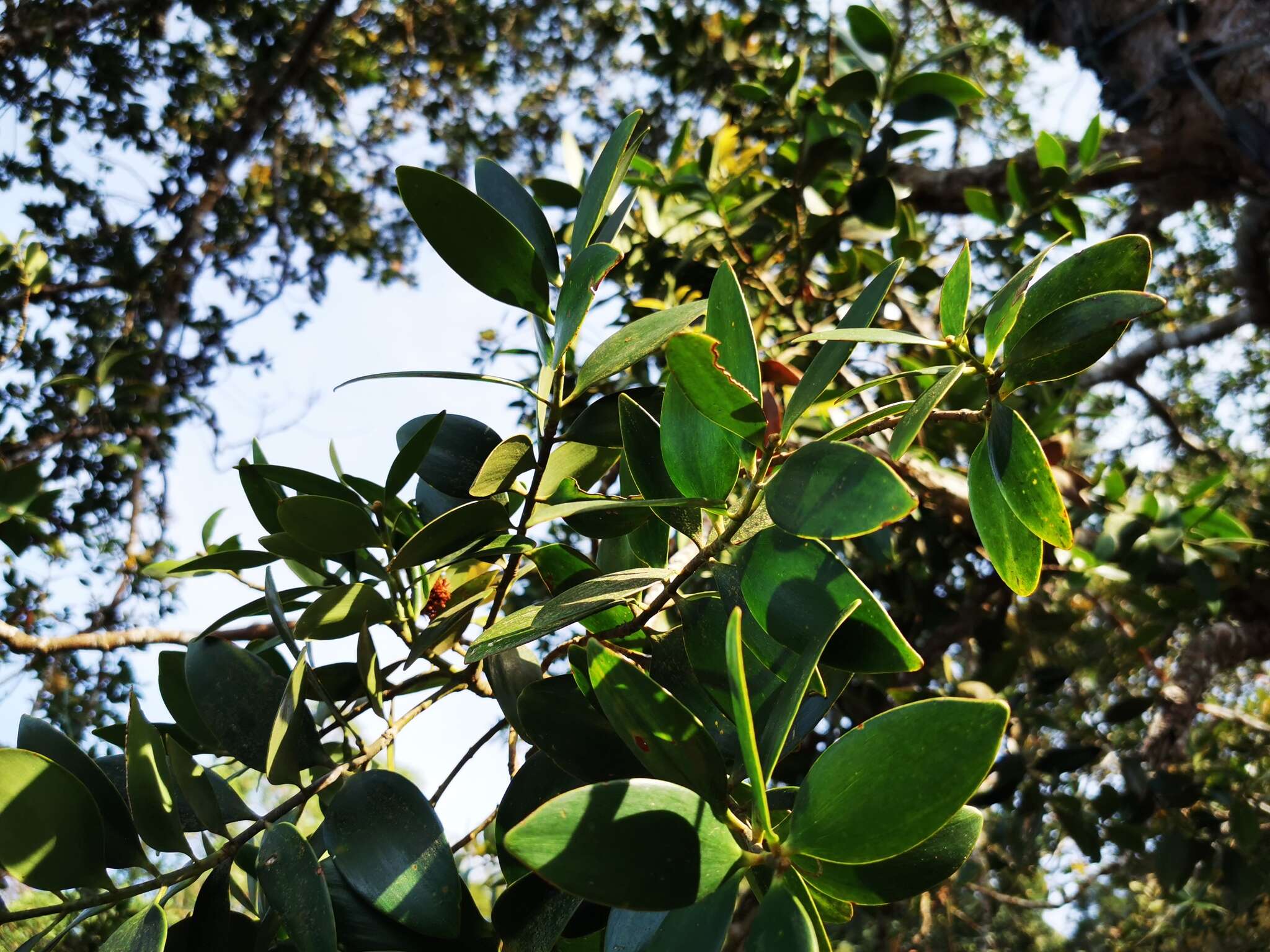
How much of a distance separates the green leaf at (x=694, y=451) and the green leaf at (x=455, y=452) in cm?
14

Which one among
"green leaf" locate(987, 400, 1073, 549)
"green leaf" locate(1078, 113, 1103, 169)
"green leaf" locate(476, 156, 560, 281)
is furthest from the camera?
"green leaf" locate(1078, 113, 1103, 169)

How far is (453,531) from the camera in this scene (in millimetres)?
424

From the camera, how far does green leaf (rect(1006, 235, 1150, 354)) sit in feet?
1.15

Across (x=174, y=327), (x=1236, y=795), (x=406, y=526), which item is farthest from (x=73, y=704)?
(x=1236, y=795)

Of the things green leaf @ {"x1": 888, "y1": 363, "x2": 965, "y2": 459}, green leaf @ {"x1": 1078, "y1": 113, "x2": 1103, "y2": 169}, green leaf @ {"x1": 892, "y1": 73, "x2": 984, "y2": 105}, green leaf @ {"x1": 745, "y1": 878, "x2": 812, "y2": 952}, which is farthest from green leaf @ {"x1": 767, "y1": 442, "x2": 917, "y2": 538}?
green leaf @ {"x1": 1078, "y1": 113, "x2": 1103, "y2": 169}

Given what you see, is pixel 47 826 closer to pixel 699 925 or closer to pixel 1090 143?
pixel 699 925

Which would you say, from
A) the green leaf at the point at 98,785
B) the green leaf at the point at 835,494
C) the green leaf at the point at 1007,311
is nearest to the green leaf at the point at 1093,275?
the green leaf at the point at 1007,311

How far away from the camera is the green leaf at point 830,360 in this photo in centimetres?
33

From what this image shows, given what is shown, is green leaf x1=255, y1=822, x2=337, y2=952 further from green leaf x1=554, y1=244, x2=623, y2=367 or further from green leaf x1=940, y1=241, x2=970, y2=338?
green leaf x1=940, y1=241, x2=970, y2=338

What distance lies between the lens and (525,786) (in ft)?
1.37

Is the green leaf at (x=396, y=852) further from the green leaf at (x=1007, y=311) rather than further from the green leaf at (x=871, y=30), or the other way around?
the green leaf at (x=871, y=30)

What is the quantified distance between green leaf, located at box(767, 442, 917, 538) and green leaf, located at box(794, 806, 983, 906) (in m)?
0.11

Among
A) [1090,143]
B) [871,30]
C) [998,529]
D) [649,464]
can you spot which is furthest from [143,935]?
[1090,143]

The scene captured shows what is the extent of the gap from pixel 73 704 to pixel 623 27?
2678 millimetres
